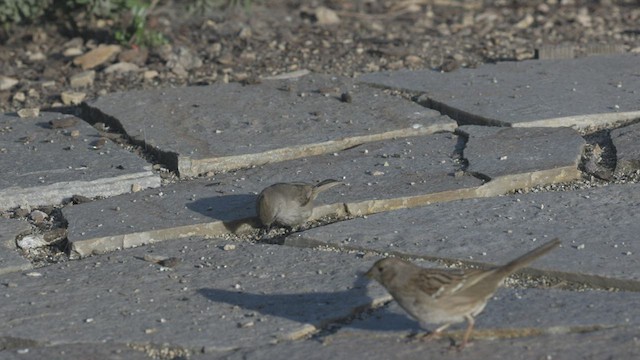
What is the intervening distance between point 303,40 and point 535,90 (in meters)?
1.89

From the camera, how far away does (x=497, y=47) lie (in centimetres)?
693

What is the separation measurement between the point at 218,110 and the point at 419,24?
246 cm

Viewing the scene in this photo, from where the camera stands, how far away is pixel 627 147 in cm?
477

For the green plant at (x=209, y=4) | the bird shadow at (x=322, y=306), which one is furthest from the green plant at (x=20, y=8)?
the bird shadow at (x=322, y=306)

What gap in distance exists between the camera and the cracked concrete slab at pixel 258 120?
197 inches

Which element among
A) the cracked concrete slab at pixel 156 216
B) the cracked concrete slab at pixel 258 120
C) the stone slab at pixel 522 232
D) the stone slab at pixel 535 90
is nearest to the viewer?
the stone slab at pixel 522 232

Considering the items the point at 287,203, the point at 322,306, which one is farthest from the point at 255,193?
the point at 322,306

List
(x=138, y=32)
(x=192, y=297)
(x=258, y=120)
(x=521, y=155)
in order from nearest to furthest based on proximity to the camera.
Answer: (x=192, y=297) → (x=521, y=155) → (x=258, y=120) → (x=138, y=32)

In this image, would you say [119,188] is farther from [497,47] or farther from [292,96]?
[497,47]

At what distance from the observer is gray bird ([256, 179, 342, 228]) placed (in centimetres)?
404

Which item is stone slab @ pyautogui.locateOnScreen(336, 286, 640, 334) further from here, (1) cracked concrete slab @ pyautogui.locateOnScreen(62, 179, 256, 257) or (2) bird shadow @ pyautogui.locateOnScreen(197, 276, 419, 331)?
(1) cracked concrete slab @ pyautogui.locateOnScreen(62, 179, 256, 257)

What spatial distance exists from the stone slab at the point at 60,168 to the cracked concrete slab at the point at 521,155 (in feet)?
4.29

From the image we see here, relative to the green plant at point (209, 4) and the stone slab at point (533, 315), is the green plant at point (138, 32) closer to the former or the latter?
the green plant at point (209, 4)

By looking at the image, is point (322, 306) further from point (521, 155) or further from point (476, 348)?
point (521, 155)
